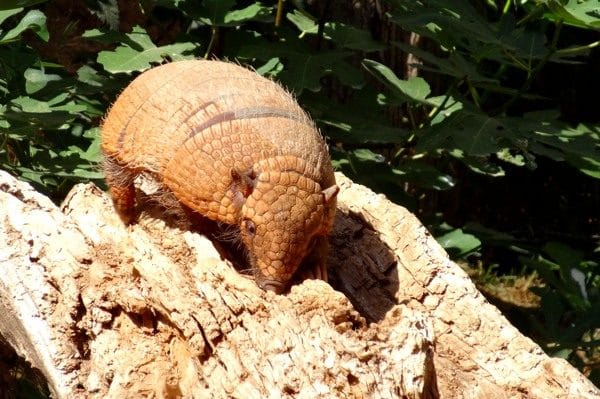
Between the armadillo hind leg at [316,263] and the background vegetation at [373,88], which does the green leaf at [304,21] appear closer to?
the background vegetation at [373,88]

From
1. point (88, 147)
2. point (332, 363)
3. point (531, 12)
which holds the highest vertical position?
point (531, 12)

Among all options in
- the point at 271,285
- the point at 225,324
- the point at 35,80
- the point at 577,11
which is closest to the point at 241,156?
the point at 271,285

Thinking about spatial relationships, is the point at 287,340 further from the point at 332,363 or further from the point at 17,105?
the point at 17,105

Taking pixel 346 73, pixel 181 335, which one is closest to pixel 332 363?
pixel 181 335

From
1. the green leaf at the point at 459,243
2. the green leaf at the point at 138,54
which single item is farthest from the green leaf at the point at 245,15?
the green leaf at the point at 459,243

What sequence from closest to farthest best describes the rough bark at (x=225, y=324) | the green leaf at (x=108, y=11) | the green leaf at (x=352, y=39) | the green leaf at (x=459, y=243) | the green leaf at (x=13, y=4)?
the rough bark at (x=225, y=324), the green leaf at (x=13, y=4), the green leaf at (x=108, y=11), the green leaf at (x=352, y=39), the green leaf at (x=459, y=243)

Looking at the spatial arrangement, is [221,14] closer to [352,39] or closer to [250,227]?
[352,39]

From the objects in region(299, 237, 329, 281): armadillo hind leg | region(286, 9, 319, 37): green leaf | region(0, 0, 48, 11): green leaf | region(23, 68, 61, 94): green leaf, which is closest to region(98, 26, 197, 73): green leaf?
region(23, 68, 61, 94): green leaf
